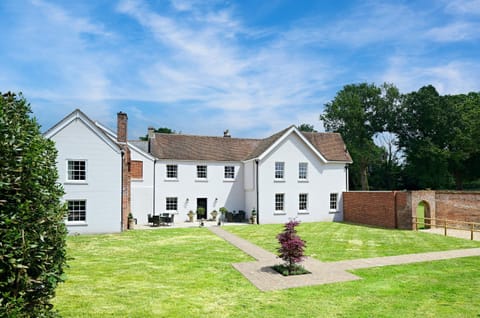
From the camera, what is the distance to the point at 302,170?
30.5 m

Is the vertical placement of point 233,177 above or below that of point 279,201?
above

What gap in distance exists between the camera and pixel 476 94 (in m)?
57.9

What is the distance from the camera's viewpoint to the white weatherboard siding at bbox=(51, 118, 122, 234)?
22.1m

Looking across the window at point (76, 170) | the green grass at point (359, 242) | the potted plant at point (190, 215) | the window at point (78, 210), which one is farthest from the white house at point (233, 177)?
the green grass at point (359, 242)

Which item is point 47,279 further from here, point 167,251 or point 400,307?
point 167,251

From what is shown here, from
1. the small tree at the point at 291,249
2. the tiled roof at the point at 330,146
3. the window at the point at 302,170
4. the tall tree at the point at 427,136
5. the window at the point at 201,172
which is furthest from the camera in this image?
the tall tree at the point at 427,136

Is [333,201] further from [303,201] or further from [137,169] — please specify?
[137,169]

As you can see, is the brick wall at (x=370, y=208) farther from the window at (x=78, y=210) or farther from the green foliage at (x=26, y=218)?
the green foliage at (x=26, y=218)

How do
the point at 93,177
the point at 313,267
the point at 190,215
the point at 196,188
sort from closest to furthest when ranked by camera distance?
the point at 313,267
the point at 93,177
the point at 190,215
the point at 196,188

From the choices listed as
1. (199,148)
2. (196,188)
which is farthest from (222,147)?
(196,188)

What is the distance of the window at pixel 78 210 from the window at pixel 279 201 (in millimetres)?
16071

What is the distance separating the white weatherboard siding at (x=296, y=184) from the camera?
29.0 meters

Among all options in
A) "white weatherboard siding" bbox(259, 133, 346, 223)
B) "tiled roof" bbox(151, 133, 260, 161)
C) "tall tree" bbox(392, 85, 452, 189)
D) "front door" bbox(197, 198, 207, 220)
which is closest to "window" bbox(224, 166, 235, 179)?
"tiled roof" bbox(151, 133, 260, 161)

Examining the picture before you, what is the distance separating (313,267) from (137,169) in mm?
20291
